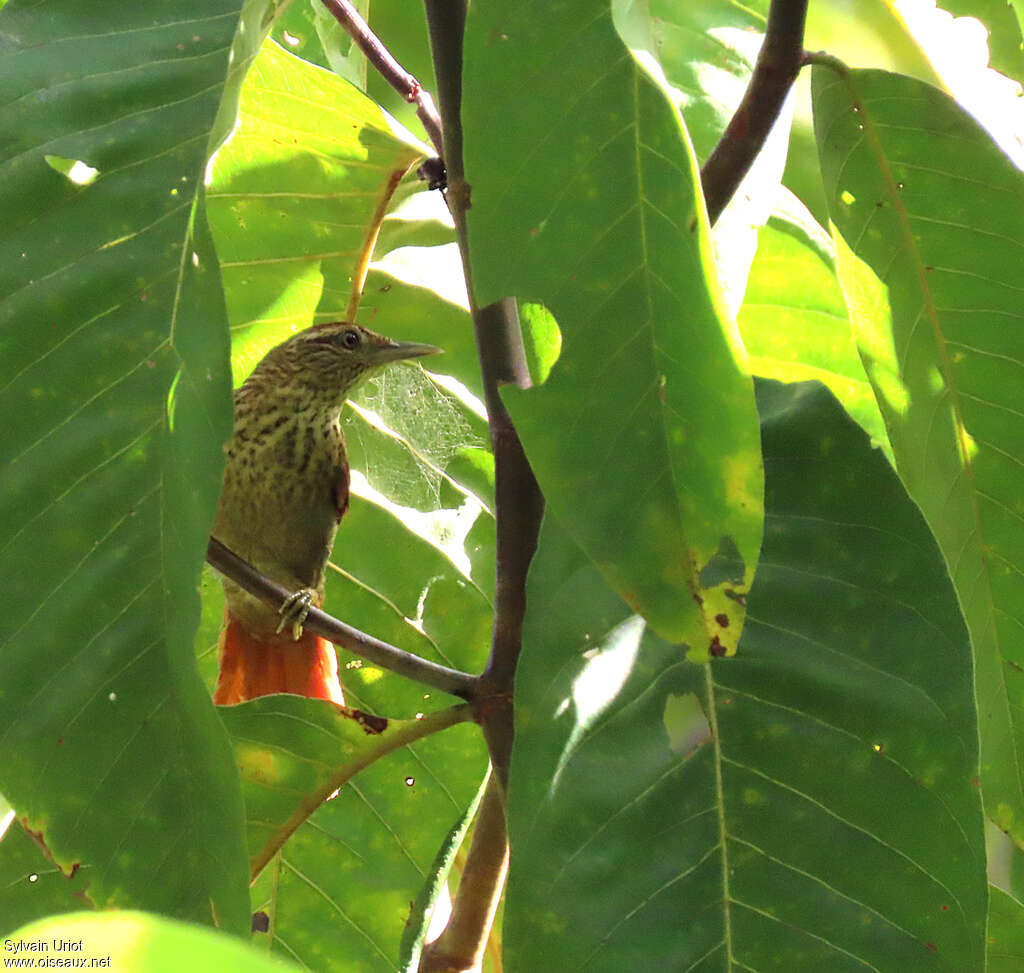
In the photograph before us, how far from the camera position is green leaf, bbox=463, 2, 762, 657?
128 centimetres

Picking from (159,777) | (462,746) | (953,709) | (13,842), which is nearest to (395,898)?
(462,746)

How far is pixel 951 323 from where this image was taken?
6.00 feet

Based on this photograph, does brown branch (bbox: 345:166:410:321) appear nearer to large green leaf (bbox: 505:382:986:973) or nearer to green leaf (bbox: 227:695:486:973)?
green leaf (bbox: 227:695:486:973)

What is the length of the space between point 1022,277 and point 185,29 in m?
1.13

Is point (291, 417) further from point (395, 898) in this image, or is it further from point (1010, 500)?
point (1010, 500)

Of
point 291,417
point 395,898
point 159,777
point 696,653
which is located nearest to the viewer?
point 696,653

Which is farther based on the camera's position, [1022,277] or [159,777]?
[1022,277]

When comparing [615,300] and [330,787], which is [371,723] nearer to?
[330,787]

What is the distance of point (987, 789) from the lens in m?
1.90

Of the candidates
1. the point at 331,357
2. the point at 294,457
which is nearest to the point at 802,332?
the point at 331,357

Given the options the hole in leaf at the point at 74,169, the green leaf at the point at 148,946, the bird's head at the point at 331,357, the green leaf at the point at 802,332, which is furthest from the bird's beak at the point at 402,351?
the green leaf at the point at 148,946

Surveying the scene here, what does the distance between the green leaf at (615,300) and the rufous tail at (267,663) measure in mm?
1666

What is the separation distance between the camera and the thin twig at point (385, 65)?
215 cm

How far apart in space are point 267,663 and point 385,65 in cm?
135
